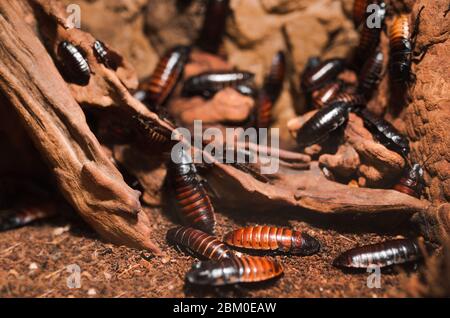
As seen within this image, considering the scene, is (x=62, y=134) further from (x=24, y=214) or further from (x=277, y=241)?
(x=277, y=241)

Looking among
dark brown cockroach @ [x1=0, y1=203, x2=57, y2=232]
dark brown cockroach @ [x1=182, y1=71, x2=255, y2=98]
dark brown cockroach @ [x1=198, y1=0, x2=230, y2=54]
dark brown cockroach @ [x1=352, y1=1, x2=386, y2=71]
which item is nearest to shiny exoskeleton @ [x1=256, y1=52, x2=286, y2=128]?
dark brown cockroach @ [x1=182, y1=71, x2=255, y2=98]

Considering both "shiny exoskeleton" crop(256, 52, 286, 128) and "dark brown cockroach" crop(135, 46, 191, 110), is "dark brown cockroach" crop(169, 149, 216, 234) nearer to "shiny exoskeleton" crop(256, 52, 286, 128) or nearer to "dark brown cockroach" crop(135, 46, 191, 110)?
"dark brown cockroach" crop(135, 46, 191, 110)

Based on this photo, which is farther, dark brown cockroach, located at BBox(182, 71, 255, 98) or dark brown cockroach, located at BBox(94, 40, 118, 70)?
dark brown cockroach, located at BBox(182, 71, 255, 98)

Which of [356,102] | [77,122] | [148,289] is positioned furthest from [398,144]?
[77,122]

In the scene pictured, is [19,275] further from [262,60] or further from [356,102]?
[262,60]

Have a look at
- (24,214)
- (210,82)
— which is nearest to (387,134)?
(210,82)

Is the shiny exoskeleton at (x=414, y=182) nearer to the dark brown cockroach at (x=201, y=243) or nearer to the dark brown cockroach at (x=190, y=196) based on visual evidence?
the dark brown cockroach at (x=201, y=243)
